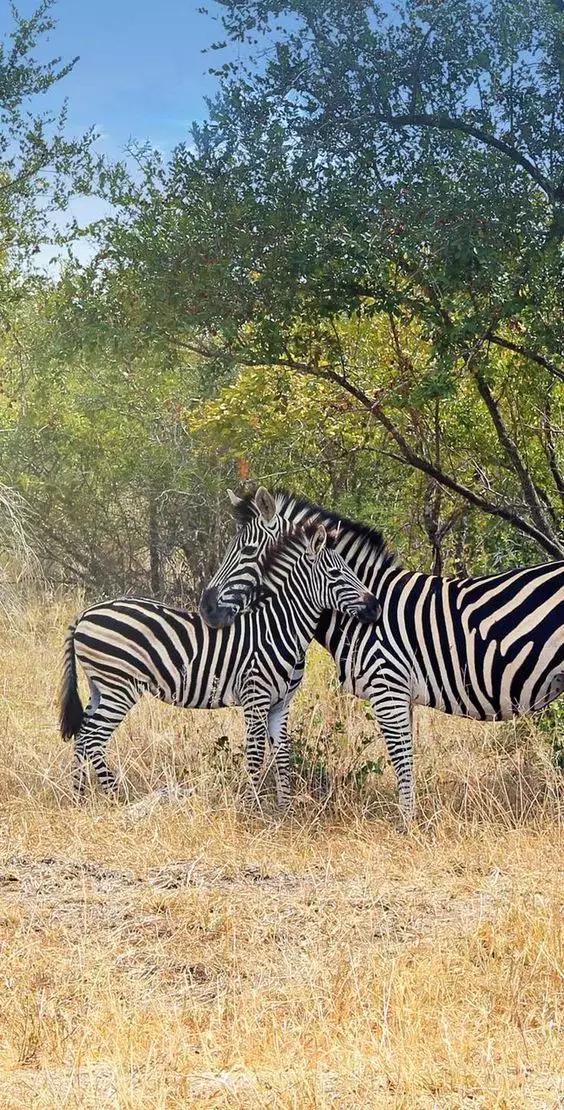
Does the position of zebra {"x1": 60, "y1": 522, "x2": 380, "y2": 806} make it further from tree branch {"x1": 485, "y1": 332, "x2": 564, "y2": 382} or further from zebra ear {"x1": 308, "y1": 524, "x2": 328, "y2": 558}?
tree branch {"x1": 485, "y1": 332, "x2": 564, "y2": 382}

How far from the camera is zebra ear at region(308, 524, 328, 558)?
7883 mm

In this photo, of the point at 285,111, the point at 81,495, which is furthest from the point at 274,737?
the point at 81,495

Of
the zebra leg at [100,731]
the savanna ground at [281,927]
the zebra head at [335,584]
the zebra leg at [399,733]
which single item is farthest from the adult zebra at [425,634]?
the zebra leg at [100,731]

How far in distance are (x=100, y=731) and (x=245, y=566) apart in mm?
1449

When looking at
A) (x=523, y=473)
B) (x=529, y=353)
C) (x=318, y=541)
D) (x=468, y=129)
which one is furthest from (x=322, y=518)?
(x=468, y=129)

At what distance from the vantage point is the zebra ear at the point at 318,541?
7.88 m

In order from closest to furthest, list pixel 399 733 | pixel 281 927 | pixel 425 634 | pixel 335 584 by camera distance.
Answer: pixel 281 927, pixel 399 733, pixel 425 634, pixel 335 584

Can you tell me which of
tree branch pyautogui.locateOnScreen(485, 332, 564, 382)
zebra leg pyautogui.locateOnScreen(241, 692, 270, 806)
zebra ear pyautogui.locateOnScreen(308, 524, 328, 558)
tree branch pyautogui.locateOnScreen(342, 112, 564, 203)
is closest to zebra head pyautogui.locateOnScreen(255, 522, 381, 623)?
zebra ear pyautogui.locateOnScreen(308, 524, 328, 558)

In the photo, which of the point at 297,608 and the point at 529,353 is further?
the point at 529,353

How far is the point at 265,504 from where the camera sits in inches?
316

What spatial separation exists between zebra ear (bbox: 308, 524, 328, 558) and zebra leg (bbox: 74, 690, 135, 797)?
155 cm

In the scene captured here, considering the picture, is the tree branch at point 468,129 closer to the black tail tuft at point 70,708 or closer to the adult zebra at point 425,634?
the adult zebra at point 425,634

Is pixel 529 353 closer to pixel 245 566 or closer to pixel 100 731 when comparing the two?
pixel 245 566

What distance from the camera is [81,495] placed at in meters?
15.8
